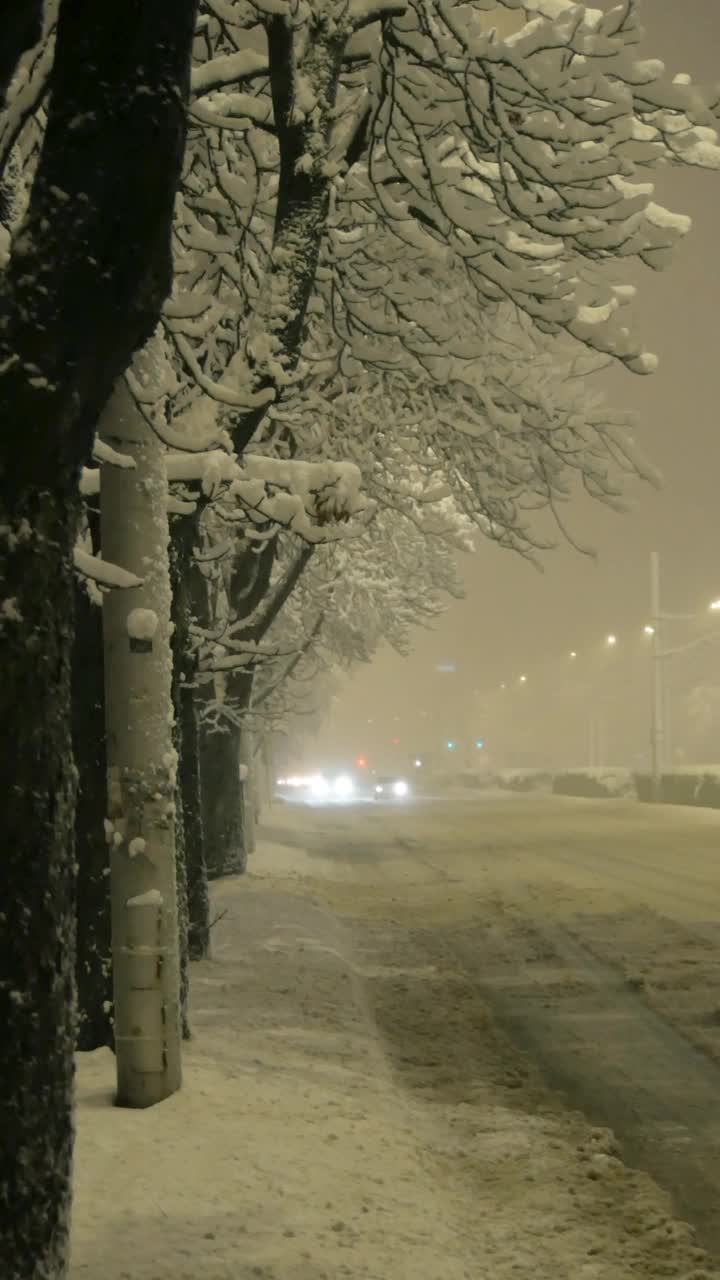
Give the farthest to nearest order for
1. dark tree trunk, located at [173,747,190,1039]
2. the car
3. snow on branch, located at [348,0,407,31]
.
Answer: the car
dark tree trunk, located at [173,747,190,1039]
snow on branch, located at [348,0,407,31]

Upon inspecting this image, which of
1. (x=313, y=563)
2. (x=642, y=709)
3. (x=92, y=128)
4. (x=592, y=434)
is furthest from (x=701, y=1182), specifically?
(x=642, y=709)

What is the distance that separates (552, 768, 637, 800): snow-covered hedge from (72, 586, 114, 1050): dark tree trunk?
145 ft

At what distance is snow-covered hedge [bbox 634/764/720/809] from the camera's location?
39656mm

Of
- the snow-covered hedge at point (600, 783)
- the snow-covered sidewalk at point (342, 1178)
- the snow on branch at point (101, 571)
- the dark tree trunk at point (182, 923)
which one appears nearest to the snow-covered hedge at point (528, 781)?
the snow-covered hedge at point (600, 783)

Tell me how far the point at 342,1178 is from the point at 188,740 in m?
4.41

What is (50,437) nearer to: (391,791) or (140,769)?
(140,769)

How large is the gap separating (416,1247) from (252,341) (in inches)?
159

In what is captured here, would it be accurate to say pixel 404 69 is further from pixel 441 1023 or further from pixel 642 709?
pixel 642 709

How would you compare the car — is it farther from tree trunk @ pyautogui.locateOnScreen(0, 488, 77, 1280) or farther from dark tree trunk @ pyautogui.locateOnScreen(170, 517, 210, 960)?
tree trunk @ pyautogui.locateOnScreen(0, 488, 77, 1280)

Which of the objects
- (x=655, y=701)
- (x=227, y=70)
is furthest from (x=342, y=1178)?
(x=655, y=701)

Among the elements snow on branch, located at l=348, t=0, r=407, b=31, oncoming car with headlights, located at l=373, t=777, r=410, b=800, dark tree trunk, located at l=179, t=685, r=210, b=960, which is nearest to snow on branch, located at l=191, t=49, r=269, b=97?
snow on branch, located at l=348, t=0, r=407, b=31

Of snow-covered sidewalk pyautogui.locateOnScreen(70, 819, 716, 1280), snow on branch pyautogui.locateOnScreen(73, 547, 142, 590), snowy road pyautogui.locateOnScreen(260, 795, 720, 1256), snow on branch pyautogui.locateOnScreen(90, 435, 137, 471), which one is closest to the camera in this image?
snow-covered sidewalk pyautogui.locateOnScreen(70, 819, 716, 1280)

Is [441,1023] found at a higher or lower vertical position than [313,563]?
lower

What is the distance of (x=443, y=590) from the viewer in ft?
78.7
